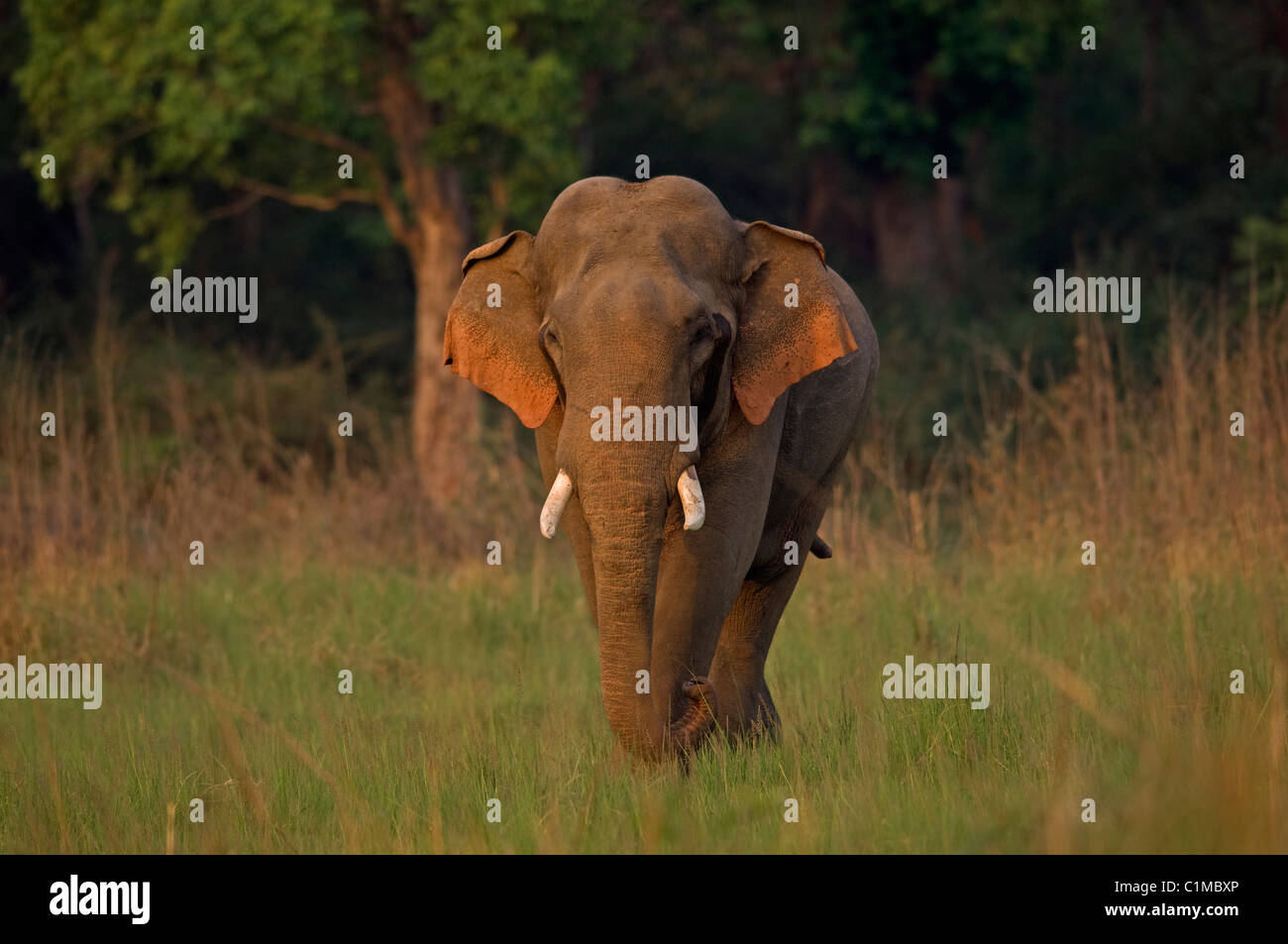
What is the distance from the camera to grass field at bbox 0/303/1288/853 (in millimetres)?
5602

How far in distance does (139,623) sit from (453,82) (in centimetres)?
920

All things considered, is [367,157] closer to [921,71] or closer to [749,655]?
[921,71]

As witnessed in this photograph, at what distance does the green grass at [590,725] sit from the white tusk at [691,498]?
88cm

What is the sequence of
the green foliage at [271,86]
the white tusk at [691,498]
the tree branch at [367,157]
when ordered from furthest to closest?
the tree branch at [367,157]
the green foliage at [271,86]
the white tusk at [691,498]

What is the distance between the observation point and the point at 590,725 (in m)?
7.46

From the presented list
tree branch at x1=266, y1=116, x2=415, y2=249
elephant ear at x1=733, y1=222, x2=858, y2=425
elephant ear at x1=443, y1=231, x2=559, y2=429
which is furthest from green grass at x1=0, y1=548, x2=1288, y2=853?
tree branch at x1=266, y1=116, x2=415, y2=249

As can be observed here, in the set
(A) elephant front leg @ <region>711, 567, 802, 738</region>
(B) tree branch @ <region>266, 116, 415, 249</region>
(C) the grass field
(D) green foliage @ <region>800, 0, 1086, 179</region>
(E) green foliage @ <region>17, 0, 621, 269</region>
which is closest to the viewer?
(C) the grass field

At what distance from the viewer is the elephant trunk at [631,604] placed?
19.7ft

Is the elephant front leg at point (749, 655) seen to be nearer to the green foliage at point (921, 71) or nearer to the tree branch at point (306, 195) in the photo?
the tree branch at point (306, 195)

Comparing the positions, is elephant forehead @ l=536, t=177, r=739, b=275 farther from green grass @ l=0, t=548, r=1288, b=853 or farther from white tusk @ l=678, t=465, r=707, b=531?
green grass @ l=0, t=548, r=1288, b=853

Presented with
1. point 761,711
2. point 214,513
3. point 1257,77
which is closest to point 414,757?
point 761,711

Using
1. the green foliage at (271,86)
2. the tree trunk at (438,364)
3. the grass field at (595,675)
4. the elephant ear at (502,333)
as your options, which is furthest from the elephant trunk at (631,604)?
the tree trunk at (438,364)

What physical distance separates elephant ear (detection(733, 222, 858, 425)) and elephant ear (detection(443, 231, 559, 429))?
0.74m

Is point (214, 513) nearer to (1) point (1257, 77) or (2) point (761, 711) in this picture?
(2) point (761, 711)
